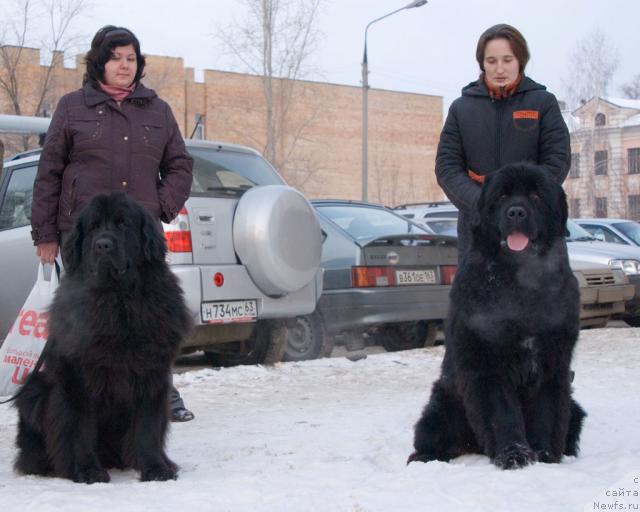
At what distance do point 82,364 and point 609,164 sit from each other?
2046 inches

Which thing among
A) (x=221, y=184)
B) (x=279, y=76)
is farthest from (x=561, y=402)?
(x=279, y=76)

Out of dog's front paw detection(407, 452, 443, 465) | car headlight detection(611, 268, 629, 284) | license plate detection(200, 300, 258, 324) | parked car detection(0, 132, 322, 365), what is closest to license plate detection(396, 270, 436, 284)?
parked car detection(0, 132, 322, 365)

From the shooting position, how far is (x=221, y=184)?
307 inches

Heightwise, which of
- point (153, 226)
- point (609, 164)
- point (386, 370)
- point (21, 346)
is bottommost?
point (386, 370)

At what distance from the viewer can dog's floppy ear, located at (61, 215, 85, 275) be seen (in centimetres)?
437

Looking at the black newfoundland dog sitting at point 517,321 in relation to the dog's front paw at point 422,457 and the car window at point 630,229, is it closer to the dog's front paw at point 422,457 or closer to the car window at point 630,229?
the dog's front paw at point 422,457

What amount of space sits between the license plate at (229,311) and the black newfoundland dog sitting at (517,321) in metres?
3.47

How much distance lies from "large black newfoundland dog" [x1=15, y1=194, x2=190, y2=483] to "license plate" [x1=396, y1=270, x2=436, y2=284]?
531 cm

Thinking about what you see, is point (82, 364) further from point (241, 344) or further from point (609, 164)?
point (609, 164)

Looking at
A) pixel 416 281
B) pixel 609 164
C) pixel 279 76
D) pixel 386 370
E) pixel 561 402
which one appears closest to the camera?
pixel 561 402

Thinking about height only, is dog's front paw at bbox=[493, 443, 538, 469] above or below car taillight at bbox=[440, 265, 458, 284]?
below

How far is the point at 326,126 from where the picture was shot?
50219mm

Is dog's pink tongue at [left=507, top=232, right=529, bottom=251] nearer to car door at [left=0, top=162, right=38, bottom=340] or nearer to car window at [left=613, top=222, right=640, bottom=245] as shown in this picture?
car door at [left=0, top=162, right=38, bottom=340]

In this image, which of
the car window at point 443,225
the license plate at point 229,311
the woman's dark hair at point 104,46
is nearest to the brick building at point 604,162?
the car window at point 443,225
